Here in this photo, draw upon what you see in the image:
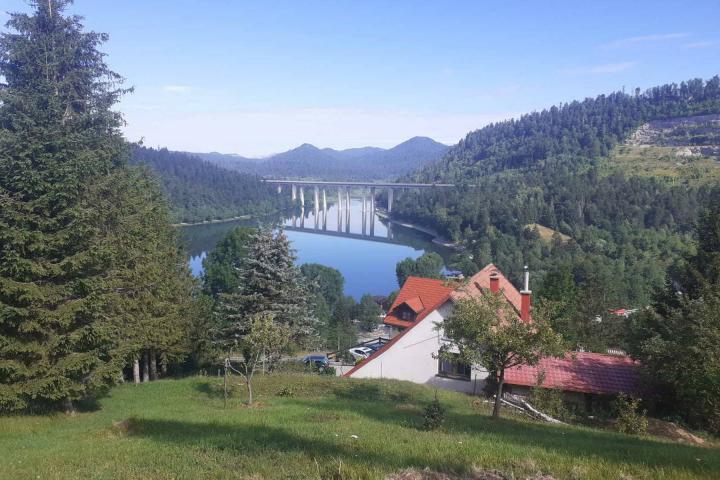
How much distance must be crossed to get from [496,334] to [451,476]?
5.06m

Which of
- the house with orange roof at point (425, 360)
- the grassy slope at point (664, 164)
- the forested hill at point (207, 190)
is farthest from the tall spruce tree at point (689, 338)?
the forested hill at point (207, 190)

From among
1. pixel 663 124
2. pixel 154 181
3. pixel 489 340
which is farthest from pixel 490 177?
pixel 489 340

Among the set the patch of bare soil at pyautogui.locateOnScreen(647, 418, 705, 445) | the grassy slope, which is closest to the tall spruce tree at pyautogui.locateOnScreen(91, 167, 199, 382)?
the patch of bare soil at pyautogui.locateOnScreen(647, 418, 705, 445)

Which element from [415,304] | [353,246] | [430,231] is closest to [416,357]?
[415,304]

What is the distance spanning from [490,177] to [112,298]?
15305 cm

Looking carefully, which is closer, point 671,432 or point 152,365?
point 671,432

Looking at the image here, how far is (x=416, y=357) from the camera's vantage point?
19.0 metres

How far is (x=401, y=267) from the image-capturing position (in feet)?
205

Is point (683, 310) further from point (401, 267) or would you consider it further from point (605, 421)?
point (401, 267)

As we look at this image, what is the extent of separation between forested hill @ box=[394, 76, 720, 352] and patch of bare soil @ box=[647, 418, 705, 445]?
18772mm

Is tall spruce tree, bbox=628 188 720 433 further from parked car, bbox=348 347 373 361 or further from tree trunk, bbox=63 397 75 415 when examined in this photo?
parked car, bbox=348 347 373 361

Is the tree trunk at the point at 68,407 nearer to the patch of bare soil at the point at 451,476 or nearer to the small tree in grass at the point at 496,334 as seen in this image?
the small tree in grass at the point at 496,334

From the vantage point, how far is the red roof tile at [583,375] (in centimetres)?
1538

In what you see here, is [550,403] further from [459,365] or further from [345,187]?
[345,187]
